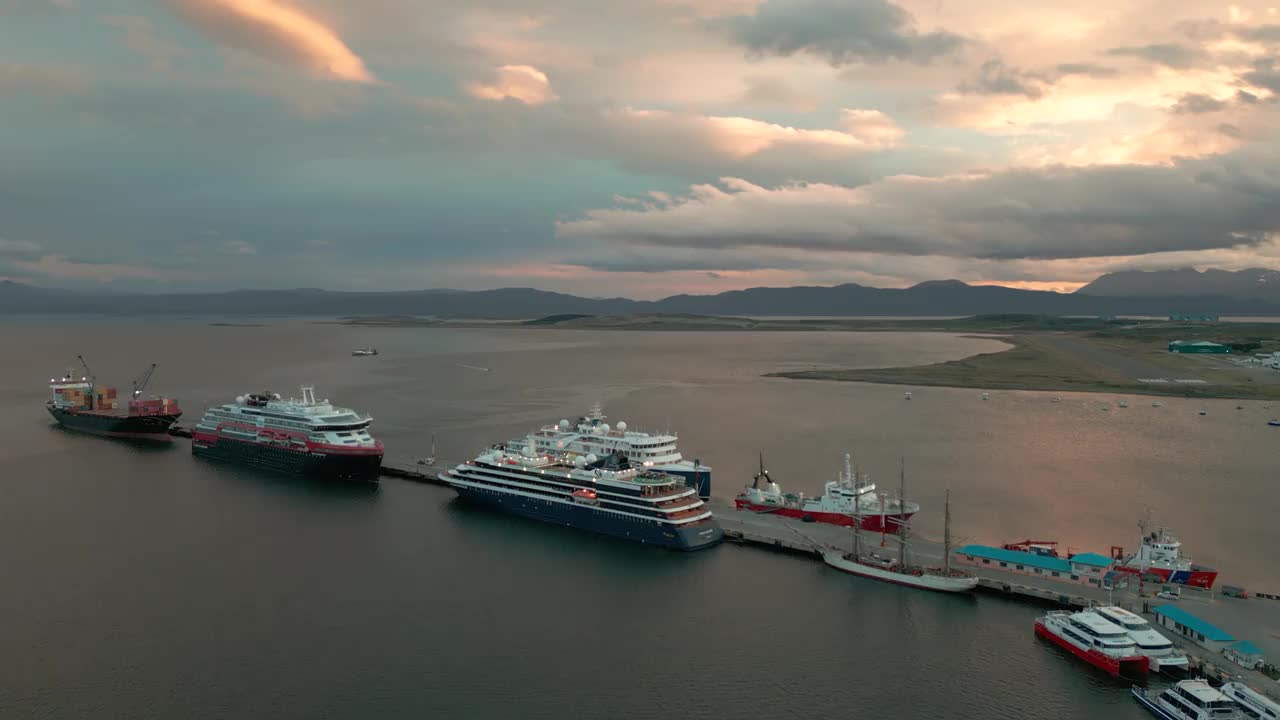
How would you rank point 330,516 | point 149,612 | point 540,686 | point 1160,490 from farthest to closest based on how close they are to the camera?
1. point 1160,490
2. point 330,516
3. point 149,612
4. point 540,686

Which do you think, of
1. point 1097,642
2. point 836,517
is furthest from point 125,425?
point 1097,642

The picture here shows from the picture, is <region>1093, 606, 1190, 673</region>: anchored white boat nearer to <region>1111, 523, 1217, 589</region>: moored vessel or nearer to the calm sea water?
the calm sea water

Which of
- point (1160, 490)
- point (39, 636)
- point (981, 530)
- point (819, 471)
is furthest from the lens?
point (819, 471)

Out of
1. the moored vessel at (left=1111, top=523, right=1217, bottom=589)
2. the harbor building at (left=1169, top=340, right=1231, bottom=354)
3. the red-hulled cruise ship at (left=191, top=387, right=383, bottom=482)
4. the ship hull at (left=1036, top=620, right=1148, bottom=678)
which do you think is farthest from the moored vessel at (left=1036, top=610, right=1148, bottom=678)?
the harbor building at (left=1169, top=340, right=1231, bottom=354)

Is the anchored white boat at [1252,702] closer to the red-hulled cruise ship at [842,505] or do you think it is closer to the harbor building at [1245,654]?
the harbor building at [1245,654]

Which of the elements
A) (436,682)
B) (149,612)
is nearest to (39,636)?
(149,612)

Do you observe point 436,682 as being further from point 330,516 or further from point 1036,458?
point 1036,458

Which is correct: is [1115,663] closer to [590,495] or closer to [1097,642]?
[1097,642]
